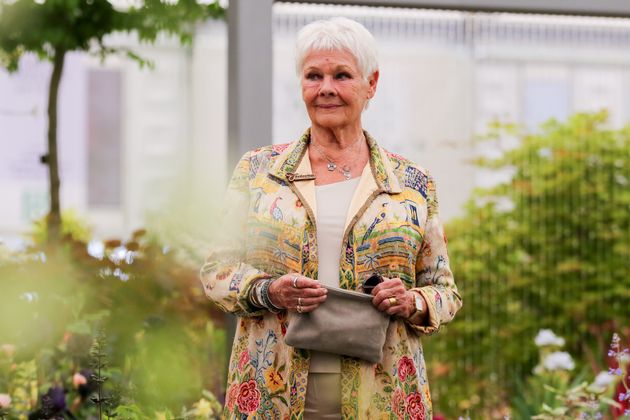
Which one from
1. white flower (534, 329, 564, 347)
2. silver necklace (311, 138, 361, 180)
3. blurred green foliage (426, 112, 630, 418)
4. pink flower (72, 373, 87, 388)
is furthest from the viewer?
blurred green foliage (426, 112, 630, 418)

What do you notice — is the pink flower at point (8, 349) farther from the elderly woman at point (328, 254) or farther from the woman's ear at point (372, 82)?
the woman's ear at point (372, 82)

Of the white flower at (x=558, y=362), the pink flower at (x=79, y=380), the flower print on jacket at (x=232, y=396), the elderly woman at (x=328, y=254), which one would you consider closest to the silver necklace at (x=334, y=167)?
the elderly woman at (x=328, y=254)

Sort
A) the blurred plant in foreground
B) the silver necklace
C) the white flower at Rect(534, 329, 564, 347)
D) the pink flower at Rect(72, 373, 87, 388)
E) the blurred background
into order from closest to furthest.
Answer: the silver necklace, the blurred plant in foreground, the pink flower at Rect(72, 373, 87, 388), the blurred background, the white flower at Rect(534, 329, 564, 347)

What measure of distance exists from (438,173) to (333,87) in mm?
2930

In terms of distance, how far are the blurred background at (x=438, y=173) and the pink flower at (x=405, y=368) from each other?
153 cm

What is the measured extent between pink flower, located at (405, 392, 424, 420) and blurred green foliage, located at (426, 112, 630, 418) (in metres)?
3.06

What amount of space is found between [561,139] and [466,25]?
109cm

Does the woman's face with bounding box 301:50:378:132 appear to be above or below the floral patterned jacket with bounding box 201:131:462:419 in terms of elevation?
above

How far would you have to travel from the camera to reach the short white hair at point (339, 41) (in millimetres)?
2447

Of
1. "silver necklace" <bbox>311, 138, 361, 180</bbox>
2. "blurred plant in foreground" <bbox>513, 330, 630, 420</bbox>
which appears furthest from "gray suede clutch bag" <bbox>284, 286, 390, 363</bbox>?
"blurred plant in foreground" <bbox>513, 330, 630, 420</bbox>

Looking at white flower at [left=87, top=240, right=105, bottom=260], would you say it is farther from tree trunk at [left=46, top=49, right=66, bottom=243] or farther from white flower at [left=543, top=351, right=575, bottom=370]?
white flower at [left=543, top=351, right=575, bottom=370]

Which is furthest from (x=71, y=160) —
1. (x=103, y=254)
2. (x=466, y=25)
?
(x=466, y=25)

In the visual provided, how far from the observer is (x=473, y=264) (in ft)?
18.9

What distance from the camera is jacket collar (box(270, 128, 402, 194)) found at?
2.53 meters
